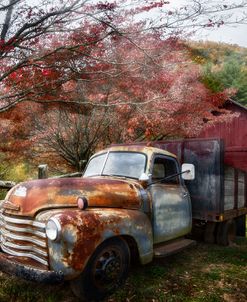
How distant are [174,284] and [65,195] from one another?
2.05m

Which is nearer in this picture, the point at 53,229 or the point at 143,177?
the point at 53,229

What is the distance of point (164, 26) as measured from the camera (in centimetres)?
591

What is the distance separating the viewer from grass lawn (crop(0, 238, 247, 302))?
397 centimetres

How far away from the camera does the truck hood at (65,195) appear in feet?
12.8

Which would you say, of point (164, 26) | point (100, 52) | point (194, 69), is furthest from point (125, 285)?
point (194, 69)

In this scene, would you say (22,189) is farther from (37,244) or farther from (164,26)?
(164,26)

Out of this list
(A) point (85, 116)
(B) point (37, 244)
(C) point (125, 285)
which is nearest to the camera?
(B) point (37, 244)

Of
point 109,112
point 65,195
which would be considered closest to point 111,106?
point 109,112

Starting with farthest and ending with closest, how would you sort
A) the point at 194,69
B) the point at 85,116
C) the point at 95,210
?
the point at 194,69 → the point at 85,116 → the point at 95,210

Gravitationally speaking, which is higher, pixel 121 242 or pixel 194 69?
pixel 194 69

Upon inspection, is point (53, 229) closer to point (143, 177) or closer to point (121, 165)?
point (143, 177)

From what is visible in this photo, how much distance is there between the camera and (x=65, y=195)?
13.2ft

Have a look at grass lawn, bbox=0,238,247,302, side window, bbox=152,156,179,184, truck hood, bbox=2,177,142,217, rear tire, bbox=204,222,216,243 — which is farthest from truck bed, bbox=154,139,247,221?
truck hood, bbox=2,177,142,217

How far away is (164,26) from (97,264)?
4.44m
